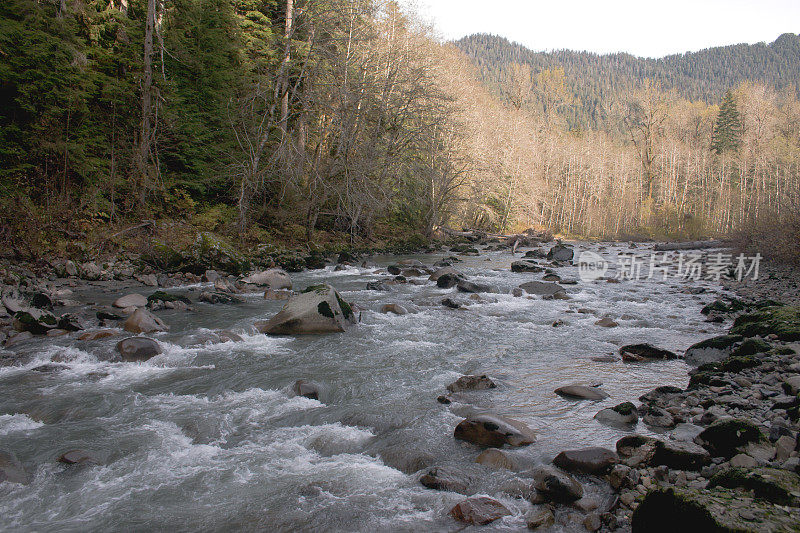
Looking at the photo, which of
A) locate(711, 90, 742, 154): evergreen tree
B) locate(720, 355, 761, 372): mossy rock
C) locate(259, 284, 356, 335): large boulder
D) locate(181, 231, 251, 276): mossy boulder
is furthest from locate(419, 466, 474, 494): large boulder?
locate(711, 90, 742, 154): evergreen tree

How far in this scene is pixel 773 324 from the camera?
7.66 m

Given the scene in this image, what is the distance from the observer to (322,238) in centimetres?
2205

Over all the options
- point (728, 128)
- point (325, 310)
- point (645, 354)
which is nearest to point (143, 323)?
point (325, 310)

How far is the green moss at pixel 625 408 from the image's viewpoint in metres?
5.16

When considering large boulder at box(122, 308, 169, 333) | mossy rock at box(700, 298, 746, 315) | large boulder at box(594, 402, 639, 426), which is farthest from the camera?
mossy rock at box(700, 298, 746, 315)

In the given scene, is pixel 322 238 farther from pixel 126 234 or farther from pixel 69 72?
pixel 69 72

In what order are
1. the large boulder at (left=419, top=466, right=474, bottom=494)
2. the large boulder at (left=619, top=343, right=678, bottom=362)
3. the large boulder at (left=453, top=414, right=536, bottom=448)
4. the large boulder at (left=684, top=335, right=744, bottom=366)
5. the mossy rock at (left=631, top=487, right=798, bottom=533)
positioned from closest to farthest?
1. the mossy rock at (left=631, top=487, right=798, bottom=533)
2. the large boulder at (left=419, top=466, right=474, bottom=494)
3. the large boulder at (left=453, top=414, right=536, bottom=448)
4. the large boulder at (left=684, top=335, right=744, bottom=366)
5. the large boulder at (left=619, top=343, right=678, bottom=362)

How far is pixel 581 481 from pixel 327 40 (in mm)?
20326

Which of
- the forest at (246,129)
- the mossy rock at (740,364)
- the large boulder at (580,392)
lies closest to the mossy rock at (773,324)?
the mossy rock at (740,364)

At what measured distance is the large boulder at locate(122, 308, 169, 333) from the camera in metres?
8.34

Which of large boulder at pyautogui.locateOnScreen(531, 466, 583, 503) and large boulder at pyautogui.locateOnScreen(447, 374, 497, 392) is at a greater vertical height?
large boulder at pyautogui.locateOnScreen(531, 466, 583, 503)

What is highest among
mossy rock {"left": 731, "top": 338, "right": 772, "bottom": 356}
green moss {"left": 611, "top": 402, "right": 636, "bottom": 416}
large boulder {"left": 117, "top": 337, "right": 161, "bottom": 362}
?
mossy rock {"left": 731, "top": 338, "right": 772, "bottom": 356}

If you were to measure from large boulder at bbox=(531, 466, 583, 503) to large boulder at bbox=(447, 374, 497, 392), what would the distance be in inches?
90.1

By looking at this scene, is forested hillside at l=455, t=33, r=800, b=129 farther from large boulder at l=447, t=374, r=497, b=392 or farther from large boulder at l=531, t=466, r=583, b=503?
large boulder at l=531, t=466, r=583, b=503
